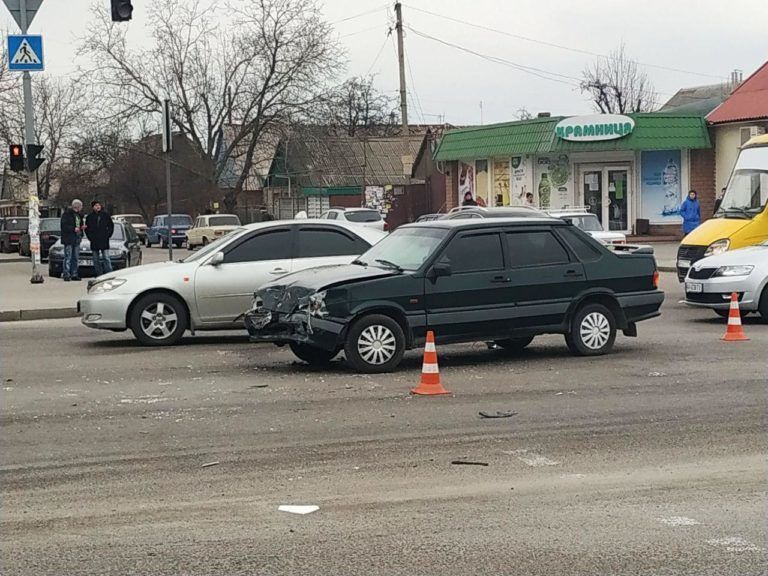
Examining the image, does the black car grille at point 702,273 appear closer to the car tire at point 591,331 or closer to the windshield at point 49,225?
the car tire at point 591,331

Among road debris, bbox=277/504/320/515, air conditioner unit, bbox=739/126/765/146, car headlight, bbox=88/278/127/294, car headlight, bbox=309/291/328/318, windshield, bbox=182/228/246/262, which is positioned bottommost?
road debris, bbox=277/504/320/515

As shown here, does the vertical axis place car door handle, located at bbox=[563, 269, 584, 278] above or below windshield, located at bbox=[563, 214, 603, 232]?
below

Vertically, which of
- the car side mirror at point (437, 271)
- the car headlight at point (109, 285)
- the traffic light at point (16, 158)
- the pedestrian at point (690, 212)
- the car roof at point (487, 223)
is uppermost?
the traffic light at point (16, 158)

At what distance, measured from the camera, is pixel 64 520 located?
608cm

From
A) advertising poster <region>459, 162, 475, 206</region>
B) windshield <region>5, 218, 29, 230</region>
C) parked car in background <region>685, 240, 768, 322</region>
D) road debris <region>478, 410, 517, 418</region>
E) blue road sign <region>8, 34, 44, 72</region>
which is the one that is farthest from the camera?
windshield <region>5, 218, 29, 230</region>

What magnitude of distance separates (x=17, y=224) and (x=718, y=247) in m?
39.1

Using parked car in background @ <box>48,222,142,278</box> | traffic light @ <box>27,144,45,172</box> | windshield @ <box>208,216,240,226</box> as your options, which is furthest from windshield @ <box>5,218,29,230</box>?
traffic light @ <box>27,144,45,172</box>

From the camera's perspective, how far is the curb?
17.8 m

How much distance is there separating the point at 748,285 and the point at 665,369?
455cm

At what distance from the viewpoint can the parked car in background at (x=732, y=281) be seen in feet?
49.7

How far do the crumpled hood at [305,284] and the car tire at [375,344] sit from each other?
446 millimetres

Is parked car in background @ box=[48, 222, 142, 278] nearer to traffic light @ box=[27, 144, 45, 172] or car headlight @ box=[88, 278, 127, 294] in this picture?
traffic light @ box=[27, 144, 45, 172]

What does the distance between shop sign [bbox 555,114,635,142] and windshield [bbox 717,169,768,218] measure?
1570cm

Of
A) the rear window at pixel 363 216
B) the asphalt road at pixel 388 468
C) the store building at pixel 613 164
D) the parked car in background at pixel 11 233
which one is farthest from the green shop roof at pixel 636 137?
the asphalt road at pixel 388 468
